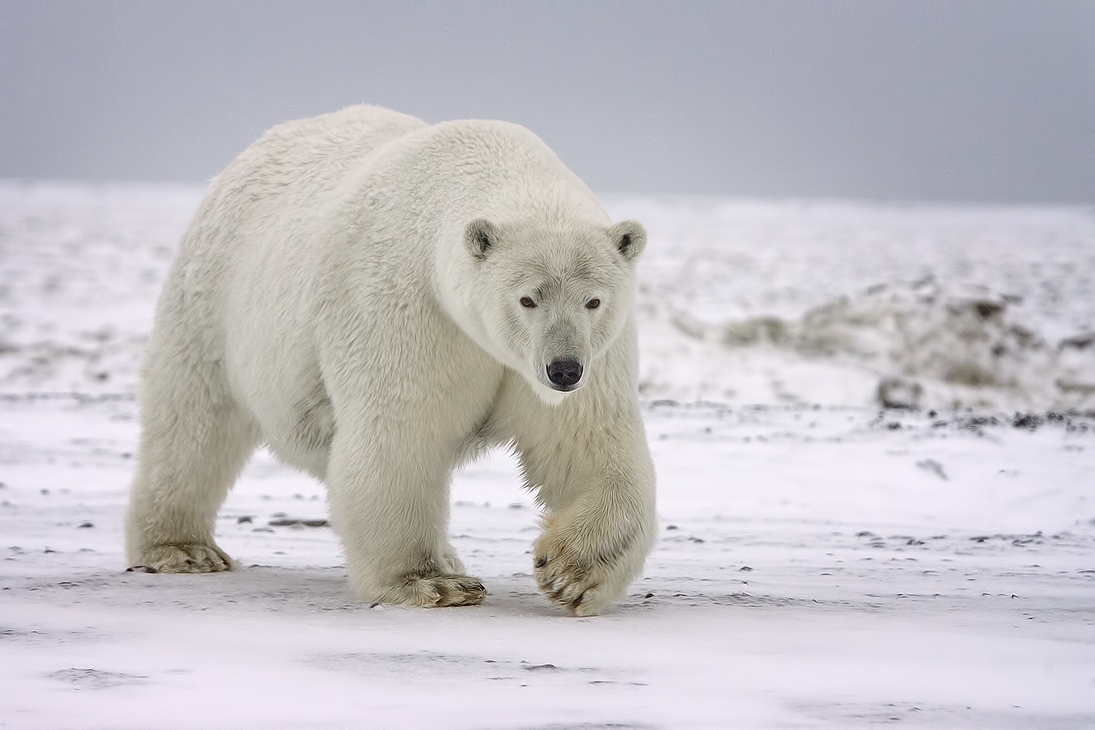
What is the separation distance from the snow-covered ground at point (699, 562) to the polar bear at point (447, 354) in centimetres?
26

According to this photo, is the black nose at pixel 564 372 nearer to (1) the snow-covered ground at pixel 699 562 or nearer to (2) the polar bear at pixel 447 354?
(2) the polar bear at pixel 447 354

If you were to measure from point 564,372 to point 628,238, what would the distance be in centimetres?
65

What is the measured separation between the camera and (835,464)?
7.09 metres

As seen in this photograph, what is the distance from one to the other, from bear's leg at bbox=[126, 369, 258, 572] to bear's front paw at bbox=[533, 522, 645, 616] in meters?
1.68

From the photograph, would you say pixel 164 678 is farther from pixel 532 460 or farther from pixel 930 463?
pixel 930 463

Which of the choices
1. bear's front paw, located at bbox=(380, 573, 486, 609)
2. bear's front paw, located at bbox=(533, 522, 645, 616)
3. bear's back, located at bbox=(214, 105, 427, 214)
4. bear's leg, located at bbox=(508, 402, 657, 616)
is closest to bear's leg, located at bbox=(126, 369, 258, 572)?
bear's back, located at bbox=(214, 105, 427, 214)

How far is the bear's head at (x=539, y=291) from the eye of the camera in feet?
12.4

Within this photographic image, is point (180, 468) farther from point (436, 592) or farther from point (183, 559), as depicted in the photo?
point (436, 592)

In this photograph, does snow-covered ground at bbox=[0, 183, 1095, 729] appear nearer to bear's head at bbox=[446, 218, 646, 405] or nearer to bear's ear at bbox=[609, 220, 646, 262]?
bear's head at bbox=[446, 218, 646, 405]

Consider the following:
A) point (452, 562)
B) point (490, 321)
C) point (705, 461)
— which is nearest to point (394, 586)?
point (452, 562)

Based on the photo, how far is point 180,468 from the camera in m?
5.07

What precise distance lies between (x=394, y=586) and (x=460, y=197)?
137cm

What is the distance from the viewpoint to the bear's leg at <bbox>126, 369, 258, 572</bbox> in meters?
5.07

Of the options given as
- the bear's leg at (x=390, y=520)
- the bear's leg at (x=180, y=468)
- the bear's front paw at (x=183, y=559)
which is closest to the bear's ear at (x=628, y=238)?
the bear's leg at (x=390, y=520)
